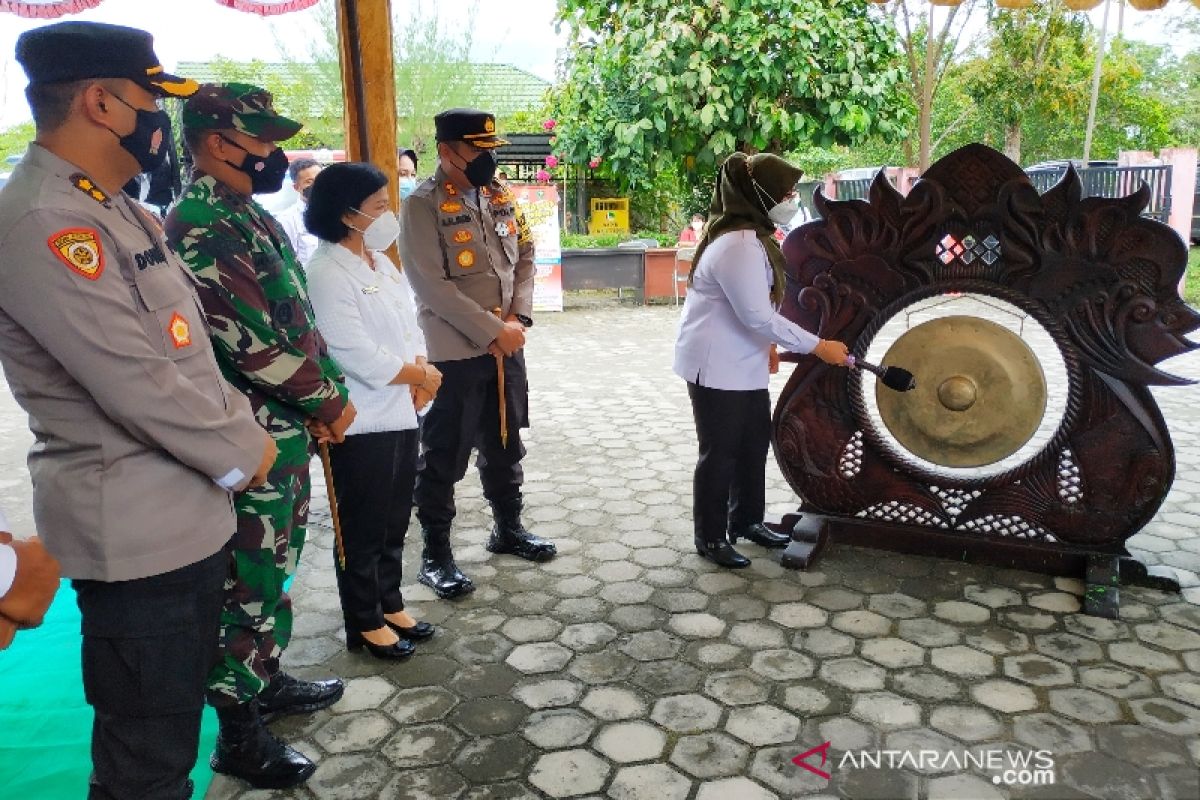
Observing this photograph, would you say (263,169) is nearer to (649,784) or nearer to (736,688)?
(649,784)

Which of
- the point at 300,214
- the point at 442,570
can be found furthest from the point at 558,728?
the point at 300,214

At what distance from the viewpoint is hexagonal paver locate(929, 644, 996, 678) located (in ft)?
8.82

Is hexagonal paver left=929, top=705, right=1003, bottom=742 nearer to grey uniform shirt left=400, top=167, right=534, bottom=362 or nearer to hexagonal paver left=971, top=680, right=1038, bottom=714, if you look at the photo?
hexagonal paver left=971, top=680, right=1038, bottom=714

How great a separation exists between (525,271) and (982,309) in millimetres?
7138

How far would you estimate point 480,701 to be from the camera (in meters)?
2.58

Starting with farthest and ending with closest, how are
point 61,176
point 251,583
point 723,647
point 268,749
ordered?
point 723,647
point 268,749
point 251,583
point 61,176

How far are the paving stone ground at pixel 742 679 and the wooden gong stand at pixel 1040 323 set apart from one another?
13cm

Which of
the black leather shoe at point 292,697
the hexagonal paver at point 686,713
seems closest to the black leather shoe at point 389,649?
the black leather shoe at point 292,697

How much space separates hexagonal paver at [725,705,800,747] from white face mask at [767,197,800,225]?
1.75m

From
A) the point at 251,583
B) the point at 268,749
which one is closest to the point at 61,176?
the point at 251,583

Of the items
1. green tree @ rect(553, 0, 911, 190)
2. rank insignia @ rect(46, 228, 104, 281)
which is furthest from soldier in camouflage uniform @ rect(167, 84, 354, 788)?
green tree @ rect(553, 0, 911, 190)

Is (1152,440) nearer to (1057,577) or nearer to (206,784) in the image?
(1057,577)

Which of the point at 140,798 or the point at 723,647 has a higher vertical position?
the point at 140,798

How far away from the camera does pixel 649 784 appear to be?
220 centimetres
